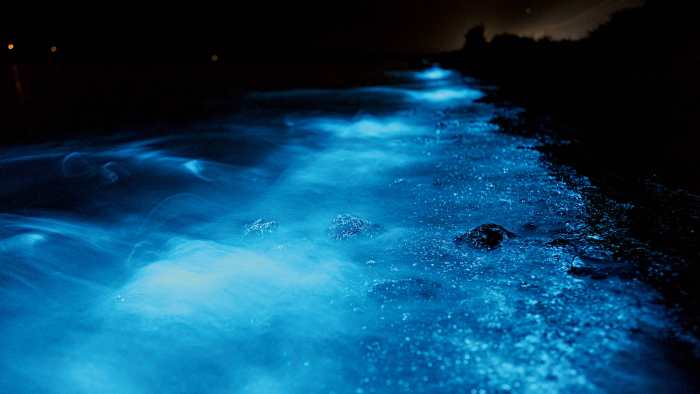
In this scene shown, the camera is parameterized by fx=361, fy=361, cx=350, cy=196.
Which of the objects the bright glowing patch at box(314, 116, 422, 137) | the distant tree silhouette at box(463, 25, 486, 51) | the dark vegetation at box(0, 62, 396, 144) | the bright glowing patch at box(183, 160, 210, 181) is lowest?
the bright glowing patch at box(183, 160, 210, 181)

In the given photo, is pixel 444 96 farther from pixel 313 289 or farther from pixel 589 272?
pixel 313 289

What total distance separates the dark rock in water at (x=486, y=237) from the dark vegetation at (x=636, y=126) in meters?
0.58

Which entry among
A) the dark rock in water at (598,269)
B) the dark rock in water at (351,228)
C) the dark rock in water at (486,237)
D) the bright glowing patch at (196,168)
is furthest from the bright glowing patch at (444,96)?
the dark rock in water at (598,269)

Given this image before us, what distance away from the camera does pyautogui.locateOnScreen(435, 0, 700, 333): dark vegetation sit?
254 centimetres

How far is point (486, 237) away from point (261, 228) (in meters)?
2.15

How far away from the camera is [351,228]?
3455 millimetres

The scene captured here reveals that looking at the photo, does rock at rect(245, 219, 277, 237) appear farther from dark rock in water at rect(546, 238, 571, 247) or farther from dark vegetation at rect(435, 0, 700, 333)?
dark vegetation at rect(435, 0, 700, 333)

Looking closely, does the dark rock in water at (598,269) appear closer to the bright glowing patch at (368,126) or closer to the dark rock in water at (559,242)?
the dark rock in water at (559,242)

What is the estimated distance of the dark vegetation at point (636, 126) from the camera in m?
2.54

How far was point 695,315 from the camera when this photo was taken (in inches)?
75.3

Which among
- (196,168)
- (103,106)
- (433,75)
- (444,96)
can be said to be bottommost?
(196,168)

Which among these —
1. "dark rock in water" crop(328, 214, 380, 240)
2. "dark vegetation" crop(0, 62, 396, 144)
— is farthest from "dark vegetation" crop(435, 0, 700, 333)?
"dark vegetation" crop(0, 62, 396, 144)

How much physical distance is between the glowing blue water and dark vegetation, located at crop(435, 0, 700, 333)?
1.07 feet

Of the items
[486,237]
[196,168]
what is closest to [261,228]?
[486,237]
